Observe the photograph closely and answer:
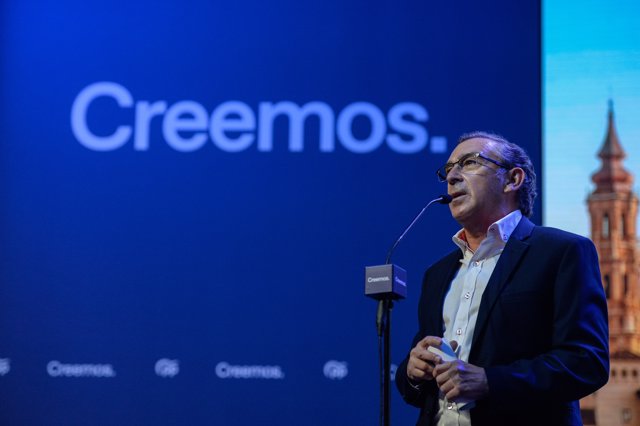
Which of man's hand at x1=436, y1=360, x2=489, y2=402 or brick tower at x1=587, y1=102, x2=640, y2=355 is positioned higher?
brick tower at x1=587, y1=102, x2=640, y2=355

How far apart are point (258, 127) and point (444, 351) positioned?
2097 mm

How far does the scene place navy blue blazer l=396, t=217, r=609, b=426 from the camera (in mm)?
1917

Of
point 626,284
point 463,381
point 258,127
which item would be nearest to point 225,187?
point 258,127

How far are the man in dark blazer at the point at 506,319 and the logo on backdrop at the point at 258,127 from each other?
1483mm

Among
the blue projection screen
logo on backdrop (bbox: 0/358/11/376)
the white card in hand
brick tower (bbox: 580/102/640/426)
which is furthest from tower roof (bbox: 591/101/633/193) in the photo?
logo on backdrop (bbox: 0/358/11/376)

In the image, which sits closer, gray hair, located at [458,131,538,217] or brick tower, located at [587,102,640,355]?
gray hair, located at [458,131,538,217]

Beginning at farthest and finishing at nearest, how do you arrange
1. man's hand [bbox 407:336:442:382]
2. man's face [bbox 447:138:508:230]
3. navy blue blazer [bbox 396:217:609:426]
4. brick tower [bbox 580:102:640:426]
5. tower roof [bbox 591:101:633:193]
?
tower roof [bbox 591:101:633:193] → brick tower [bbox 580:102:640:426] → man's face [bbox 447:138:508:230] → man's hand [bbox 407:336:442:382] → navy blue blazer [bbox 396:217:609:426]

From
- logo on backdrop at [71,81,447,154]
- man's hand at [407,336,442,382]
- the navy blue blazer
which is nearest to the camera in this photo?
the navy blue blazer

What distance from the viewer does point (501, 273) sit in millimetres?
2123

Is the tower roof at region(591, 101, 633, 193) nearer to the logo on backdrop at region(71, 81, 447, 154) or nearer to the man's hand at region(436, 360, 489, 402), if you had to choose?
the logo on backdrop at region(71, 81, 447, 154)

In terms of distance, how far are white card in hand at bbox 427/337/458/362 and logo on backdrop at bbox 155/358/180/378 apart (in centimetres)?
189

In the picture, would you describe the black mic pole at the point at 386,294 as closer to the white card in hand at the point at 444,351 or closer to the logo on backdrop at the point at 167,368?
the white card in hand at the point at 444,351

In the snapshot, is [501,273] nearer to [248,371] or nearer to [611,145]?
[248,371]

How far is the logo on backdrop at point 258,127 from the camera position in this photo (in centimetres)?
386
